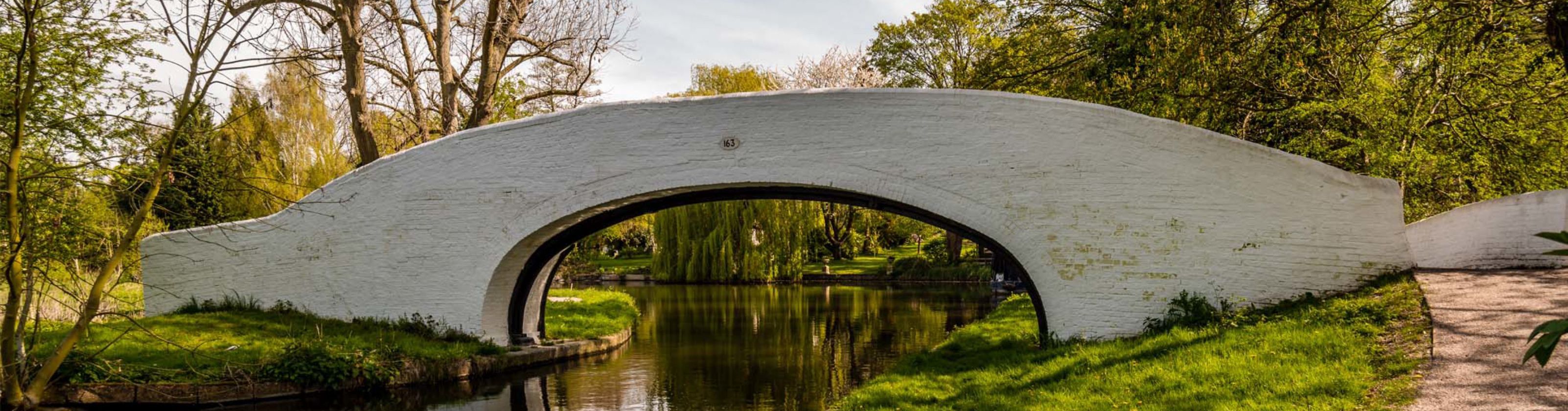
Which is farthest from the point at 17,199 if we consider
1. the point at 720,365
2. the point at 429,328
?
the point at 720,365

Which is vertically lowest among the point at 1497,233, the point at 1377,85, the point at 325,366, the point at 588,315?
the point at 325,366

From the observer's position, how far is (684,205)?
516 inches

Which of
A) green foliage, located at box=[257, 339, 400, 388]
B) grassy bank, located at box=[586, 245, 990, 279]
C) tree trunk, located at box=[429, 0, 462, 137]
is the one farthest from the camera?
grassy bank, located at box=[586, 245, 990, 279]

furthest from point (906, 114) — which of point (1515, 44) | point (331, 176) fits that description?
point (331, 176)

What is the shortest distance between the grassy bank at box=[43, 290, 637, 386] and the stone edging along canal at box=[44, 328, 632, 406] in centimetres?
8

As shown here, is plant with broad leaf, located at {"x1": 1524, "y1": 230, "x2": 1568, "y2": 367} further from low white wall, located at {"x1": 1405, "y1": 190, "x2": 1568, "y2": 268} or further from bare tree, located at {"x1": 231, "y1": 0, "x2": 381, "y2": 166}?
bare tree, located at {"x1": 231, "y1": 0, "x2": 381, "y2": 166}

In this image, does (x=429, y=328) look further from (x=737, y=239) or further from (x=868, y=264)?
(x=868, y=264)

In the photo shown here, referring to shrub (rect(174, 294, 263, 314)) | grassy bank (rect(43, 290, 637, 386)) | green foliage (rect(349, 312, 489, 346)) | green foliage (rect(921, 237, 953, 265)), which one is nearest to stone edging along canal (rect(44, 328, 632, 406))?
grassy bank (rect(43, 290, 637, 386))

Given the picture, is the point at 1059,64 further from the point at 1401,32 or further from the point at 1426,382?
the point at 1426,382

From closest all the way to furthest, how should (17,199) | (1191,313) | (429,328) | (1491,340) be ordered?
(1491,340)
(17,199)
(1191,313)
(429,328)

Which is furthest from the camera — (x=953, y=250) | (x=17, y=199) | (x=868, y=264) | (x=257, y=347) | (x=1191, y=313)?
(x=868, y=264)

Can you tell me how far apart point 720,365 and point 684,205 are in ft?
7.59

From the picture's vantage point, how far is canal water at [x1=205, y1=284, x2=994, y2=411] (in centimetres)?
1061

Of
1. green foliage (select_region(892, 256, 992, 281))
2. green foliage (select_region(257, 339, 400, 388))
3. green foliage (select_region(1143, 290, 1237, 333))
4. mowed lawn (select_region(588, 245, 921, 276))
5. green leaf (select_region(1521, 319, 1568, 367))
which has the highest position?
mowed lawn (select_region(588, 245, 921, 276))
